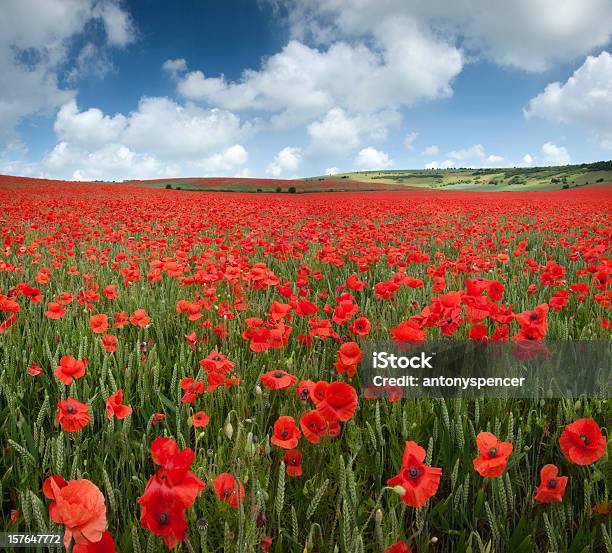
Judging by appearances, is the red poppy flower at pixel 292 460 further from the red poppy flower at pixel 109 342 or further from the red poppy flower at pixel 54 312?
the red poppy flower at pixel 54 312

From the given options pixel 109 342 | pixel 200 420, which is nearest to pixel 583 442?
pixel 200 420

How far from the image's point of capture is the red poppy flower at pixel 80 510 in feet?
2.79

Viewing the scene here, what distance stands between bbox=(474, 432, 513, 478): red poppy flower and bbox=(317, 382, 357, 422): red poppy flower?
14.7 inches

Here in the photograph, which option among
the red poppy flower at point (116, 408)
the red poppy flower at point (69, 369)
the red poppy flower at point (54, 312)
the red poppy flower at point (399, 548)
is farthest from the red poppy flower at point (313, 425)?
Result: the red poppy flower at point (54, 312)

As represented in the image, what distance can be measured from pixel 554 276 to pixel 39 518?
3.40m

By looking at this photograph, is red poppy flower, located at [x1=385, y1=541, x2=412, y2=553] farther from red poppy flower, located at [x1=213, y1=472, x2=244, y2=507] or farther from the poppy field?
red poppy flower, located at [x1=213, y1=472, x2=244, y2=507]

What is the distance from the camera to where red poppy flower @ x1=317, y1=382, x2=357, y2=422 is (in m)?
1.33

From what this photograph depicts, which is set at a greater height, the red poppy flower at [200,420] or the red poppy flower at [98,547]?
the red poppy flower at [98,547]

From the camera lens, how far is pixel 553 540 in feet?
4.00

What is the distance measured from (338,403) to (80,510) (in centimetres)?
75

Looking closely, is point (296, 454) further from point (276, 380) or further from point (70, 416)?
point (70, 416)

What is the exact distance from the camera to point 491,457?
3.86ft

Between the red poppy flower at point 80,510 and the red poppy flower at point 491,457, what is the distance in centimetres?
91

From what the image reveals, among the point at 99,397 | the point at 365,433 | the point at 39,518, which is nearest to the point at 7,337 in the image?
the point at 99,397
